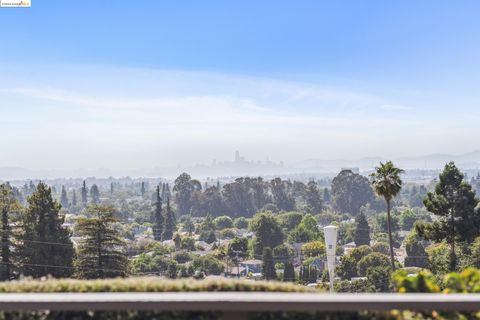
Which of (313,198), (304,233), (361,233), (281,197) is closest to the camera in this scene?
(304,233)

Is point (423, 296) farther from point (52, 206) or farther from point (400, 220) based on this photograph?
point (400, 220)

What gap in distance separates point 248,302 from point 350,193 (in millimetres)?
123621

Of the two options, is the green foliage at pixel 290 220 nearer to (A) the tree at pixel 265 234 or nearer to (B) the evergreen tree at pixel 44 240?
(A) the tree at pixel 265 234

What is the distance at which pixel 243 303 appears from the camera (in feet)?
9.77

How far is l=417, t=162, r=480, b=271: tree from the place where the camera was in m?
21.4

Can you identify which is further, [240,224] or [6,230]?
[240,224]

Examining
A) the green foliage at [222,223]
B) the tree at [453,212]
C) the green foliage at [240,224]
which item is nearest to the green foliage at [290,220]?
the green foliage at [222,223]

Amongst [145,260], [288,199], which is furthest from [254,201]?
[145,260]

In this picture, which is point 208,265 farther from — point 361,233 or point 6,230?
point 361,233

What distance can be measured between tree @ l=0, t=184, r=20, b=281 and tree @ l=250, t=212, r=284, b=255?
116ft

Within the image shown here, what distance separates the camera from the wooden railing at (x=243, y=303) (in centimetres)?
297

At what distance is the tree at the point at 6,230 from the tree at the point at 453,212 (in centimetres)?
1853

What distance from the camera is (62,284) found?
3.54 meters

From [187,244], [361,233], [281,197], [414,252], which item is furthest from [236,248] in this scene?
[281,197]
